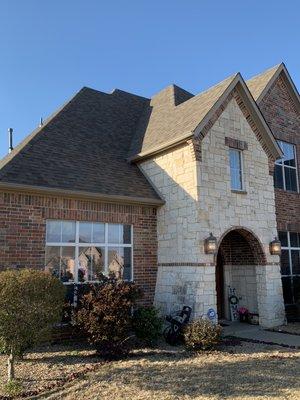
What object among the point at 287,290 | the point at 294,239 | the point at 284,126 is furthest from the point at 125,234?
the point at 284,126

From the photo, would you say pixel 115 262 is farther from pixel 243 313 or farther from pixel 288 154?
pixel 288 154

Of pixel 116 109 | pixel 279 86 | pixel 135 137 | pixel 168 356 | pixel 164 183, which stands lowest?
pixel 168 356

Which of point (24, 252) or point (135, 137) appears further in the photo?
point (135, 137)

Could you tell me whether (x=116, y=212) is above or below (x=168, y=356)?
above

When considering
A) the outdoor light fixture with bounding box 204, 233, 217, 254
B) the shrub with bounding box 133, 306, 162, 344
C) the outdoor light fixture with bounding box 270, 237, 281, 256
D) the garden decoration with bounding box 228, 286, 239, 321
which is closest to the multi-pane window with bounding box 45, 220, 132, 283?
the shrub with bounding box 133, 306, 162, 344

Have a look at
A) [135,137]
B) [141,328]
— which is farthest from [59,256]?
[135,137]

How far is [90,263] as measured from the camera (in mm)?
10789

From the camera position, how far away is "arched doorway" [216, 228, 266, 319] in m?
12.7

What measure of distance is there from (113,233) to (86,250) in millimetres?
989

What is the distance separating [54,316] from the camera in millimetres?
7406

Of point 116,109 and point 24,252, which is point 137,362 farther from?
point 116,109

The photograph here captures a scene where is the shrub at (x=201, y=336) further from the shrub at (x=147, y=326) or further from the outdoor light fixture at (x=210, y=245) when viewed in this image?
the outdoor light fixture at (x=210, y=245)

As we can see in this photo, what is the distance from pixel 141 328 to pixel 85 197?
3639mm

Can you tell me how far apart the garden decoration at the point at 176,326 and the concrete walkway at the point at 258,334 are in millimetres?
1620
